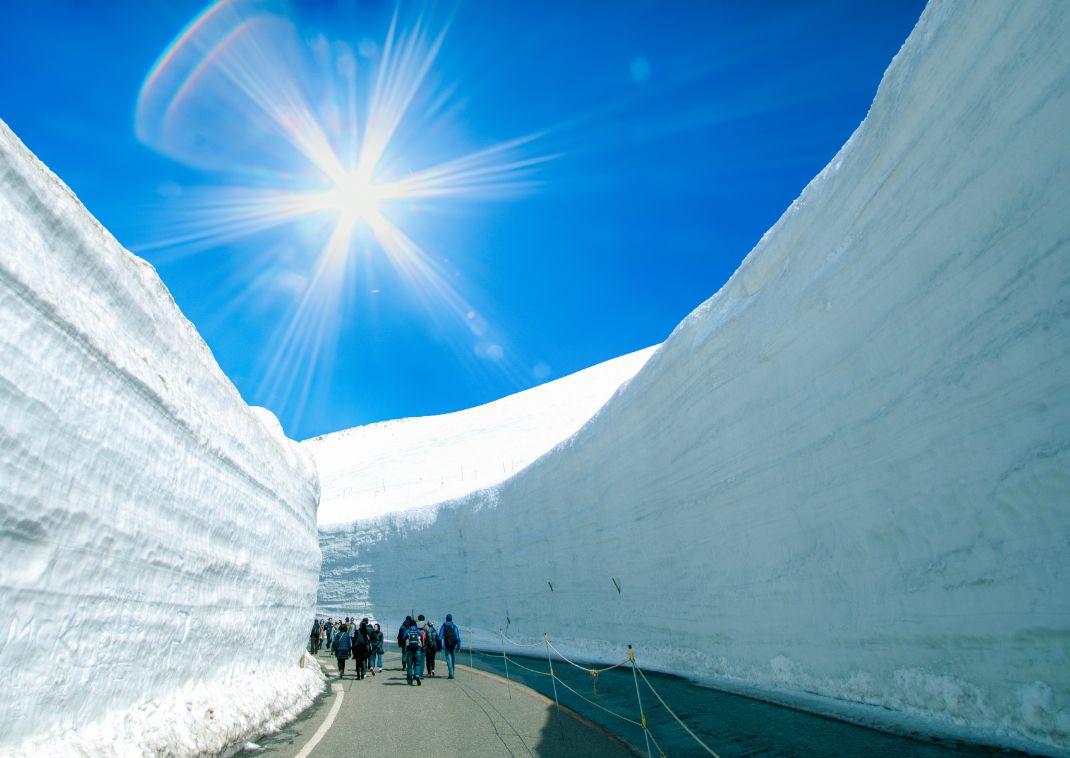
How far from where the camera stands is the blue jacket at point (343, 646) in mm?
14399

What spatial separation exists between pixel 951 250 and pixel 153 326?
25.0 feet

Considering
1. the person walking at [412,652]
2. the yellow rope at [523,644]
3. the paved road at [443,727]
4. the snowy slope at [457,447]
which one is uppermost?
the snowy slope at [457,447]

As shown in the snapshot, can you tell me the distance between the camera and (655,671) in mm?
11984

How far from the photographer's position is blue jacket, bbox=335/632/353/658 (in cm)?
1440

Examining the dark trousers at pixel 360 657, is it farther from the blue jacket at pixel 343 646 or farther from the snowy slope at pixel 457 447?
the snowy slope at pixel 457 447

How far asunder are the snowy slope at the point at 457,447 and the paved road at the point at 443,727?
2236 cm

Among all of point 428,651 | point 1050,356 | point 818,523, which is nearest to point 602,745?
point 818,523

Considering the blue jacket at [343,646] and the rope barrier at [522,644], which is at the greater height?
the rope barrier at [522,644]

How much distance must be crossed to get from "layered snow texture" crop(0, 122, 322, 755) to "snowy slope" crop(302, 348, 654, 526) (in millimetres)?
24444

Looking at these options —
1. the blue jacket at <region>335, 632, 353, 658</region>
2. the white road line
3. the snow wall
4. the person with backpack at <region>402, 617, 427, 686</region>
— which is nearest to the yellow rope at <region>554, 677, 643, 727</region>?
the snow wall

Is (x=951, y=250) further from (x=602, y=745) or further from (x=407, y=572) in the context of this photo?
(x=407, y=572)

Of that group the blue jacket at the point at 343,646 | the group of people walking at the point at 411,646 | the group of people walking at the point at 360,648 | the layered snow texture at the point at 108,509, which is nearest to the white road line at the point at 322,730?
the layered snow texture at the point at 108,509

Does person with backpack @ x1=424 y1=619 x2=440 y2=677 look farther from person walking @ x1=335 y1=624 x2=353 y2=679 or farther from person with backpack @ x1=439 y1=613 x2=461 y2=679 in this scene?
person walking @ x1=335 y1=624 x2=353 y2=679

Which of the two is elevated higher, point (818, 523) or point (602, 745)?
point (818, 523)
